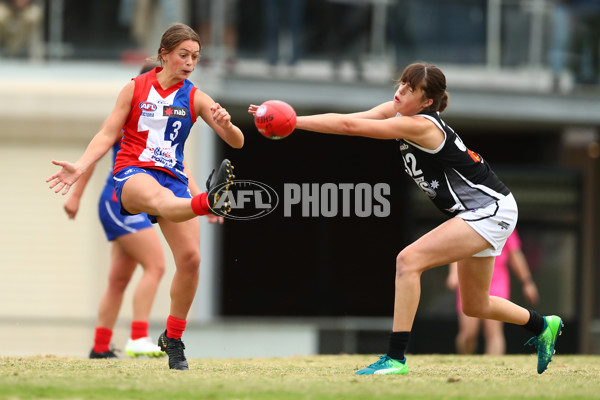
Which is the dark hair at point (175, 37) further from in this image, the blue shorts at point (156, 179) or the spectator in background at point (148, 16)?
the spectator in background at point (148, 16)

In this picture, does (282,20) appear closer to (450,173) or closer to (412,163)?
(412,163)

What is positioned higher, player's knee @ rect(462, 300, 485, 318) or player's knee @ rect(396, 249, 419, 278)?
player's knee @ rect(396, 249, 419, 278)

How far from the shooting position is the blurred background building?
14.3 m

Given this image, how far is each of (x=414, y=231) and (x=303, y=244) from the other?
2183 millimetres

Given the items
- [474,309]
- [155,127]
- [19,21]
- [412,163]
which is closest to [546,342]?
[474,309]

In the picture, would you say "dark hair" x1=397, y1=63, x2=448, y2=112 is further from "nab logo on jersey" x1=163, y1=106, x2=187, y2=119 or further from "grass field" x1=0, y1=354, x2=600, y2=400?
"grass field" x1=0, y1=354, x2=600, y2=400

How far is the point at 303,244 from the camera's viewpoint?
17.5 m

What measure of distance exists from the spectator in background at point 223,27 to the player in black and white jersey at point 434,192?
25.7ft

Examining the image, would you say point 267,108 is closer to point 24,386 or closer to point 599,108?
point 24,386

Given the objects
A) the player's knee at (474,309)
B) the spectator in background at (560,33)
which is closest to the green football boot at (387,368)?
the player's knee at (474,309)

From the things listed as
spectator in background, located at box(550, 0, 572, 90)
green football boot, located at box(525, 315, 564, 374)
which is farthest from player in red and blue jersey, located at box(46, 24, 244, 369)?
spectator in background, located at box(550, 0, 572, 90)

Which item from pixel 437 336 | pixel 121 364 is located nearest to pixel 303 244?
pixel 437 336

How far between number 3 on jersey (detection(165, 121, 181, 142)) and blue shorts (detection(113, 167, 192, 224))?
224 mm

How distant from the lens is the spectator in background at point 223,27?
1429 centimetres
